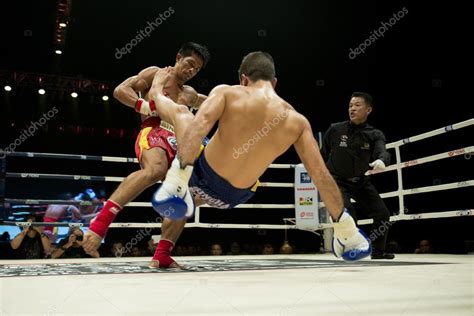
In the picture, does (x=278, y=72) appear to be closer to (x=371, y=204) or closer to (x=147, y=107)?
(x=371, y=204)

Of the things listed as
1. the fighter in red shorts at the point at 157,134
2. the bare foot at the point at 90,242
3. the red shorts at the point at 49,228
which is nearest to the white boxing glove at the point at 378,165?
the fighter in red shorts at the point at 157,134

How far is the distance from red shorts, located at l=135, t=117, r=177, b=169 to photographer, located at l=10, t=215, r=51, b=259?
10.2 ft

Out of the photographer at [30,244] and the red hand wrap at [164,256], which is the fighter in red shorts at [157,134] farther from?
the photographer at [30,244]

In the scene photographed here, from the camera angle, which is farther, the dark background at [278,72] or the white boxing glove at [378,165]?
the dark background at [278,72]

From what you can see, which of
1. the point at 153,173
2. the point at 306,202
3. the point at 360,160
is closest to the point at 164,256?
the point at 153,173

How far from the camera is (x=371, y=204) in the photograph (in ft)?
12.8

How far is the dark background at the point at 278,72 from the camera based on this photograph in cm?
769

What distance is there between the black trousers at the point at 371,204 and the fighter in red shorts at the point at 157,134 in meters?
1.55

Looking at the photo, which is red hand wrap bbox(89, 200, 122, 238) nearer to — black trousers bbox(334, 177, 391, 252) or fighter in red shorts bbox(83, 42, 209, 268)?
fighter in red shorts bbox(83, 42, 209, 268)

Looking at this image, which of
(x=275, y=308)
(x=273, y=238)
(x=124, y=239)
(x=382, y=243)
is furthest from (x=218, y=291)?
(x=273, y=238)

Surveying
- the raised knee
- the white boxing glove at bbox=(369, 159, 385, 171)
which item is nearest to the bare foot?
the raised knee

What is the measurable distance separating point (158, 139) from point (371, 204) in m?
2.03

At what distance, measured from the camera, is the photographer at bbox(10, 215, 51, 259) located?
513cm

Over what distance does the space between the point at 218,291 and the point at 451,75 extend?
7612mm
